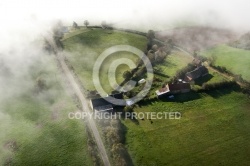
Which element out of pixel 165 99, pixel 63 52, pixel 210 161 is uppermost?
pixel 63 52

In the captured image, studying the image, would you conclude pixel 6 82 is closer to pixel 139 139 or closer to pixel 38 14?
pixel 139 139

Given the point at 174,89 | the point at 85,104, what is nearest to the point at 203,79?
the point at 174,89

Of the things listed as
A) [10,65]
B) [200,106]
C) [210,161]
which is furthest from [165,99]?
[10,65]

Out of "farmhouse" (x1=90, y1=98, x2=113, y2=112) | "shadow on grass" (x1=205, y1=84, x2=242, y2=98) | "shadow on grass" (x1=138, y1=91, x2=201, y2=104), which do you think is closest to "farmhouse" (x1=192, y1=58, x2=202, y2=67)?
"shadow on grass" (x1=205, y1=84, x2=242, y2=98)

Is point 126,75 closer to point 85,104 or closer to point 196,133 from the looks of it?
point 85,104

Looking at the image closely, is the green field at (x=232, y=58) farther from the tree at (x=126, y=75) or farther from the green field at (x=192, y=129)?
the tree at (x=126, y=75)

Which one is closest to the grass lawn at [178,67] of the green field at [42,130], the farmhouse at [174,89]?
the farmhouse at [174,89]

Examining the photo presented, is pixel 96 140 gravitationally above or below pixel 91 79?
below
